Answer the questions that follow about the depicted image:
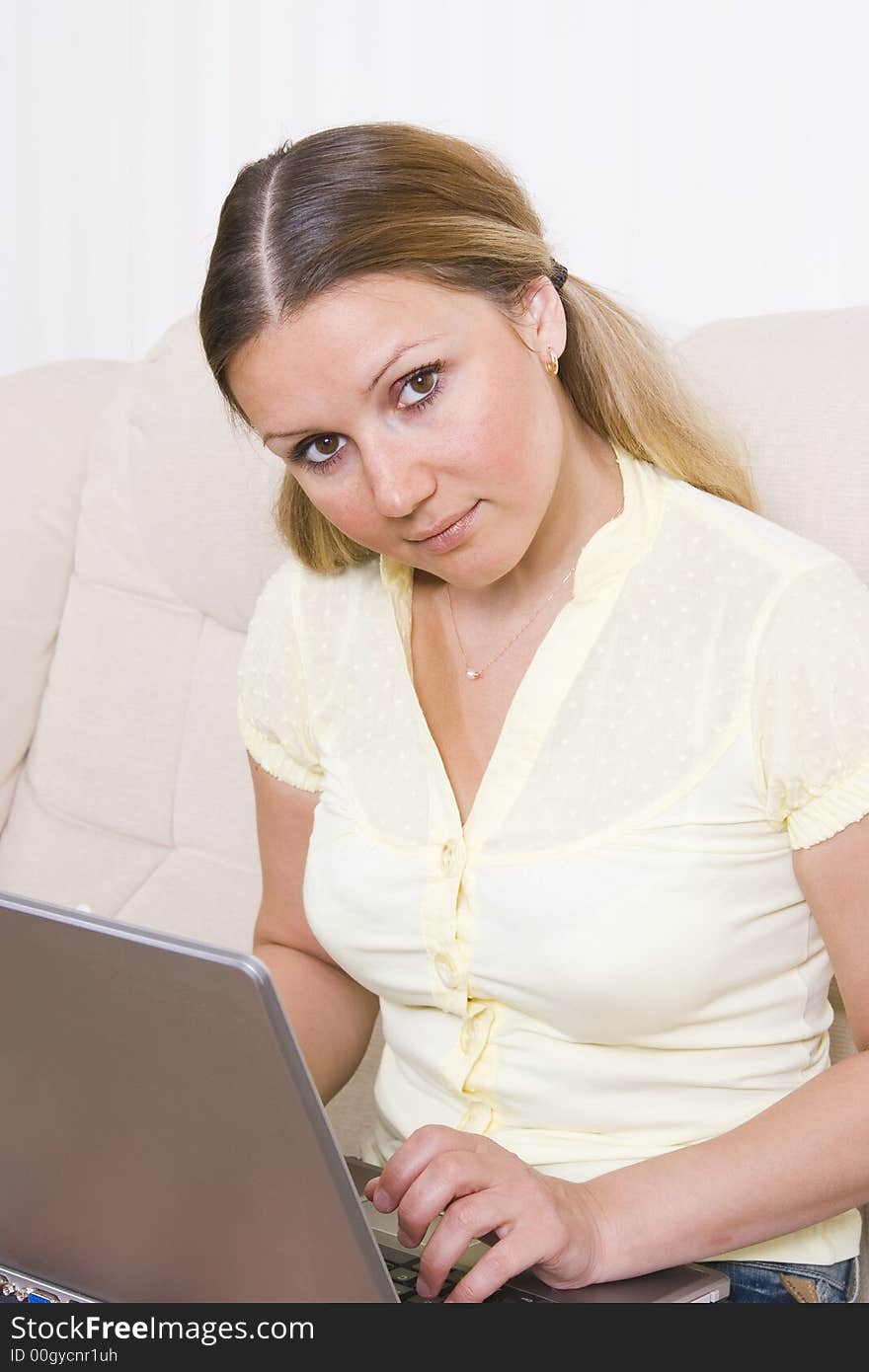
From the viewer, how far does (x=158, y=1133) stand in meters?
0.77

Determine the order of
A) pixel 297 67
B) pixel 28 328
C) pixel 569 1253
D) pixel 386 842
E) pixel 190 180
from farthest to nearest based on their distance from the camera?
pixel 28 328 → pixel 190 180 → pixel 297 67 → pixel 386 842 → pixel 569 1253

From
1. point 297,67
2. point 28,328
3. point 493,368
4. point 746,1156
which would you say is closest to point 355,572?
point 493,368

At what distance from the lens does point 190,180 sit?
2086mm

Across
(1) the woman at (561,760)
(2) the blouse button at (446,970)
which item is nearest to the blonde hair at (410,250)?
(1) the woman at (561,760)

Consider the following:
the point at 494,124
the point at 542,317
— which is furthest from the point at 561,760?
the point at 494,124

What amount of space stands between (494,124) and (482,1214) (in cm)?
127

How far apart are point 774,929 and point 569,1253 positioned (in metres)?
0.26

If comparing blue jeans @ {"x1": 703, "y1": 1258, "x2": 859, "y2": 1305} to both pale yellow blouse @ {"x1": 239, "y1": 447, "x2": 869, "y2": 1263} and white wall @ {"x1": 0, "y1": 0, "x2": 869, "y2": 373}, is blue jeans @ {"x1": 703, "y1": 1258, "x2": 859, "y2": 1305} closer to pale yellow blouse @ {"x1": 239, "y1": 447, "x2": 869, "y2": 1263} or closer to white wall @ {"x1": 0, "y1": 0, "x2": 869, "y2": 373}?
pale yellow blouse @ {"x1": 239, "y1": 447, "x2": 869, "y2": 1263}

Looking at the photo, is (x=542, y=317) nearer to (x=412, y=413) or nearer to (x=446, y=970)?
(x=412, y=413)

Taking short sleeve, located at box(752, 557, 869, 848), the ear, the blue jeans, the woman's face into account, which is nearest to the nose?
the woman's face

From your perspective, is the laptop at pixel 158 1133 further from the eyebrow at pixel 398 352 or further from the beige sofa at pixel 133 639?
the beige sofa at pixel 133 639

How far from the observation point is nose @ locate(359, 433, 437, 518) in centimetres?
99

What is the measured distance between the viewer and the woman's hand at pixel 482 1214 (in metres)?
0.88

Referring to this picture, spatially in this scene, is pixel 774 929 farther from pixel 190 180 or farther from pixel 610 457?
pixel 190 180
